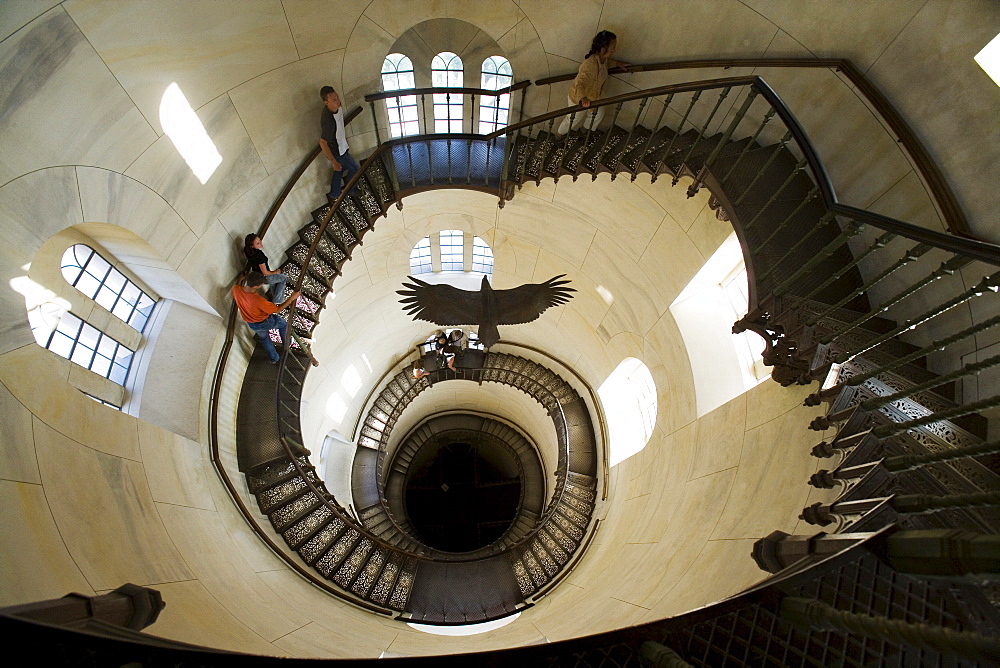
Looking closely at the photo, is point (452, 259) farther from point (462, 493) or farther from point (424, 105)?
point (462, 493)

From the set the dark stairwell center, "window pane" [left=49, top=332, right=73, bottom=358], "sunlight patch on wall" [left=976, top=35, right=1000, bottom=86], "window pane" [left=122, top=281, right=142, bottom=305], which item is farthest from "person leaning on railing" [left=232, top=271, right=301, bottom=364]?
the dark stairwell center

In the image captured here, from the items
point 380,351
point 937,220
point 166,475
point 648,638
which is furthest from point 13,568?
point 380,351

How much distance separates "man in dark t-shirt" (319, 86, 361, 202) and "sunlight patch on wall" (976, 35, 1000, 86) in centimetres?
634

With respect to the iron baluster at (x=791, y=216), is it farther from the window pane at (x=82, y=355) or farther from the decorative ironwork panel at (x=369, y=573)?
the decorative ironwork panel at (x=369, y=573)

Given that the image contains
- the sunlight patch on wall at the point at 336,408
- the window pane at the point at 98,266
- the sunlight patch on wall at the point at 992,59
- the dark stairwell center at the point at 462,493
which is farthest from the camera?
the dark stairwell center at the point at 462,493

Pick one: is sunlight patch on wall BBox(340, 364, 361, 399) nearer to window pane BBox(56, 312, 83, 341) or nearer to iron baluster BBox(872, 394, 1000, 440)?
window pane BBox(56, 312, 83, 341)

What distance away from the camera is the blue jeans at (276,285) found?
21.0 feet

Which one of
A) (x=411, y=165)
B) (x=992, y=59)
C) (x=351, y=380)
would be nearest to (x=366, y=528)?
(x=351, y=380)

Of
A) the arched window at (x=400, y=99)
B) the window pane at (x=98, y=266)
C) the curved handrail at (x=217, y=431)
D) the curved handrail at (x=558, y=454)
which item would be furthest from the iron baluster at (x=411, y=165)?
the curved handrail at (x=558, y=454)

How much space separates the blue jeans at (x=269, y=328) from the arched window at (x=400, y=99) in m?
3.46

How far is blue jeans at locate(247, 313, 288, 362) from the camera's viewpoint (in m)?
6.74

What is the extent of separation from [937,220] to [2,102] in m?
7.35

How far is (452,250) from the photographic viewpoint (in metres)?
10.8

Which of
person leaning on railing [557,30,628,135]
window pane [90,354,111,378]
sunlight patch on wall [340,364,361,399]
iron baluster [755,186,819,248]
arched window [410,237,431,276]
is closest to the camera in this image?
iron baluster [755,186,819,248]
